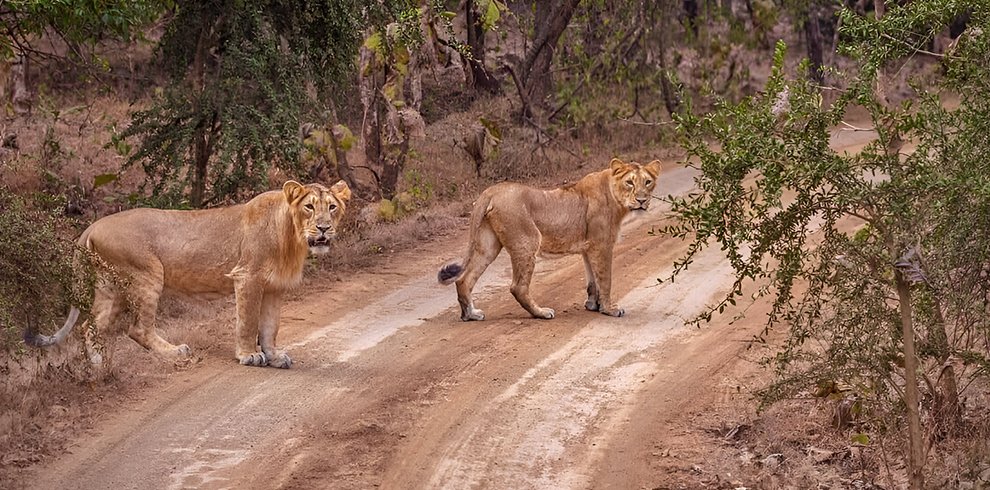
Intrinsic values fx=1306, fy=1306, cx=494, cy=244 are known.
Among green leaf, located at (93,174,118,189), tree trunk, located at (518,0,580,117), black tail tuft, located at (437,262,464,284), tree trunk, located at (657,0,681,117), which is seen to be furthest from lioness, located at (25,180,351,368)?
tree trunk, located at (657,0,681,117)

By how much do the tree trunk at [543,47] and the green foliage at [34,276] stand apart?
45.6 feet

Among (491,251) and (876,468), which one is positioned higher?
(491,251)

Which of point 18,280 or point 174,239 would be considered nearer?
point 18,280

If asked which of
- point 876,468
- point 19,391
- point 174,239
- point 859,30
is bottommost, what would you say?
point 876,468

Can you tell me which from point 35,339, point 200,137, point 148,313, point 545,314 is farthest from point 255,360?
point 200,137

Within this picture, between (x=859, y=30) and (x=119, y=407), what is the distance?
6.31 metres

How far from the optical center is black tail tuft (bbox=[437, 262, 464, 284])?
13.4 meters

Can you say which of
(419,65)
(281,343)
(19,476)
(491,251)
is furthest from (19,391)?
(419,65)

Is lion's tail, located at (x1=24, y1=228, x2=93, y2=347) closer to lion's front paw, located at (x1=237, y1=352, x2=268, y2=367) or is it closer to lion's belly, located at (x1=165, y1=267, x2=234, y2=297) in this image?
lion's belly, located at (x1=165, y1=267, x2=234, y2=297)

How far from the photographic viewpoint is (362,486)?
902cm

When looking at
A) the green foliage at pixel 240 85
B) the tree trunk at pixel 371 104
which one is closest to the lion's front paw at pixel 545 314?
the green foliage at pixel 240 85

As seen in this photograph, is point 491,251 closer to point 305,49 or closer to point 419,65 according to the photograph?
point 305,49

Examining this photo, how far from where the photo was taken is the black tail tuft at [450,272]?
43.9 ft

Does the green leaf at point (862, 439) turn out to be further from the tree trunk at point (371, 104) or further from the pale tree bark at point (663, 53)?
the pale tree bark at point (663, 53)
